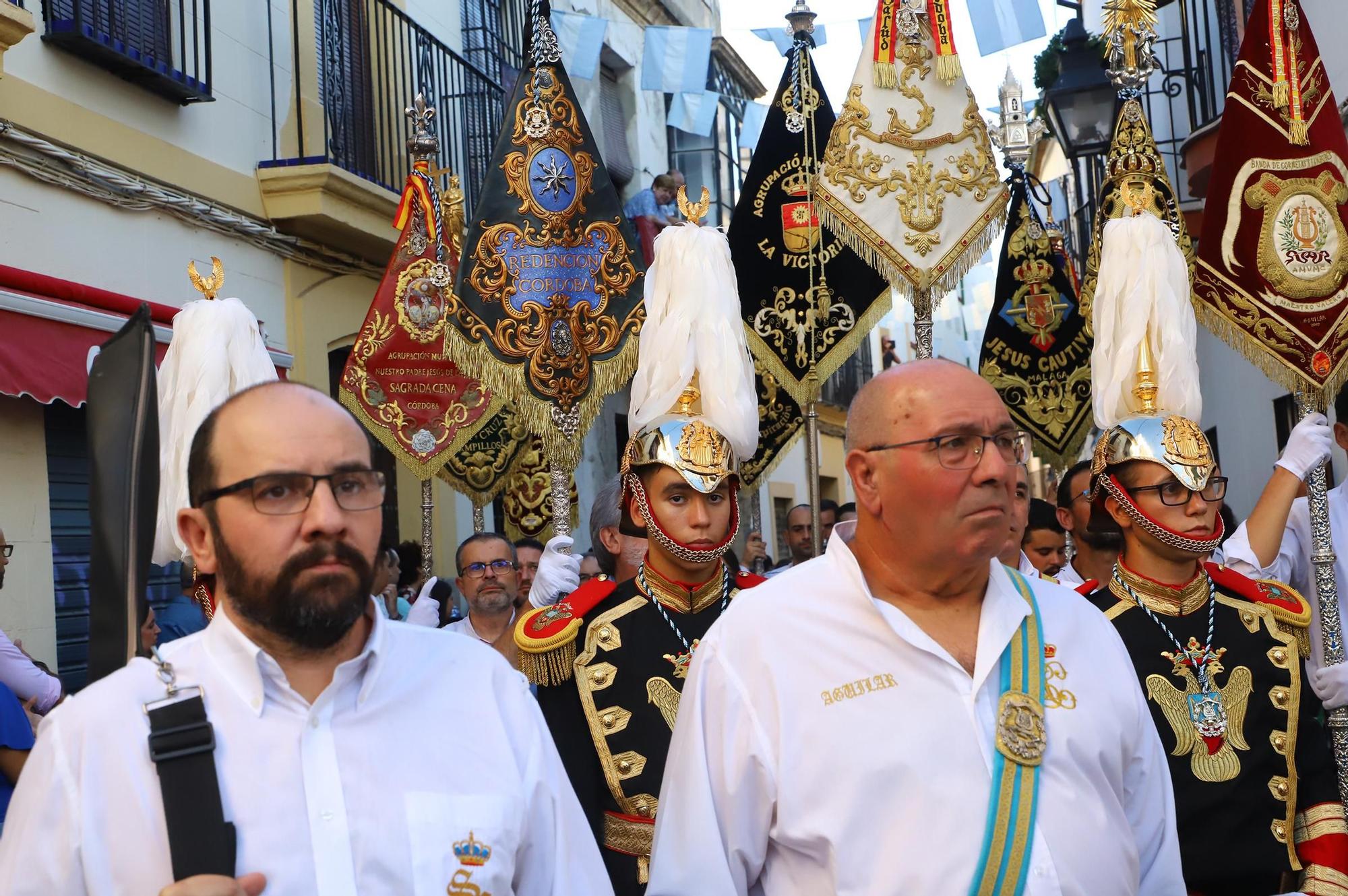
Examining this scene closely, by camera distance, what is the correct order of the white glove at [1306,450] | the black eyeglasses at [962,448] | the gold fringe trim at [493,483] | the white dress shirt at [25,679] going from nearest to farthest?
the black eyeglasses at [962,448] < the white glove at [1306,450] < the white dress shirt at [25,679] < the gold fringe trim at [493,483]

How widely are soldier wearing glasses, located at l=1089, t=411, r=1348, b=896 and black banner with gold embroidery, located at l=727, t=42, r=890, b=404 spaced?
2.99 metres

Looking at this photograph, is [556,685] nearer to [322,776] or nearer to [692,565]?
[692,565]

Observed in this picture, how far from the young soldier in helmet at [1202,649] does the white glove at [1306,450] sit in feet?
2.27

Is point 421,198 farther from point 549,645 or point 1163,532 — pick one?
point 1163,532

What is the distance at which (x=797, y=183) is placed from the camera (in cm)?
752

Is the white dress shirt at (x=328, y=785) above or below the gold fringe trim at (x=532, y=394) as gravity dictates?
below

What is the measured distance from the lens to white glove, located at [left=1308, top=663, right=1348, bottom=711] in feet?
16.1

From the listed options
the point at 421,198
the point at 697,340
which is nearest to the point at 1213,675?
the point at 697,340

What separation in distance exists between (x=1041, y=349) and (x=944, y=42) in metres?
2.11

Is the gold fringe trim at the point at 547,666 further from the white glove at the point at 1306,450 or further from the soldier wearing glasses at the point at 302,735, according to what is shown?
the white glove at the point at 1306,450

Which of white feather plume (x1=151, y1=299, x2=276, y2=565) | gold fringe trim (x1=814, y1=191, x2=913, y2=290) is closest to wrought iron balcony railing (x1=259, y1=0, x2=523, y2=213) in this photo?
gold fringe trim (x1=814, y1=191, x2=913, y2=290)

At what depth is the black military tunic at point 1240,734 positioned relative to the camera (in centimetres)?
373

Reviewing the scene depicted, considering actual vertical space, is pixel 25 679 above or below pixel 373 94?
below

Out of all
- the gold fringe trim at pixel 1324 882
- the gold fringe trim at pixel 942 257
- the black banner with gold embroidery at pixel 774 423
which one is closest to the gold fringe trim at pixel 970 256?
the gold fringe trim at pixel 942 257
